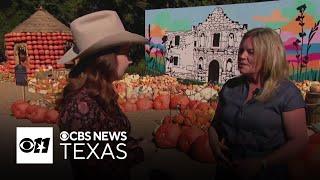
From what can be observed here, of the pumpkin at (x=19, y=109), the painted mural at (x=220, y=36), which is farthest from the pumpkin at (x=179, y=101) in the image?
the pumpkin at (x=19, y=109)

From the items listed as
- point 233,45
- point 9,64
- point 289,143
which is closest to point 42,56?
point 9,64

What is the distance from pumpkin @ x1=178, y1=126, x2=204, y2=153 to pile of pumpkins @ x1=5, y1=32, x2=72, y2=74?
33.7 inches

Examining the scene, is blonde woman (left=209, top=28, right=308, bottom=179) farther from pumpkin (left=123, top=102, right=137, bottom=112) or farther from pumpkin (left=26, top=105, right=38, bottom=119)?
pumpkin (left=26, top=105, right=38, bottom=119)

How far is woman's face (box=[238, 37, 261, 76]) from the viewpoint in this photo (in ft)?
6.23

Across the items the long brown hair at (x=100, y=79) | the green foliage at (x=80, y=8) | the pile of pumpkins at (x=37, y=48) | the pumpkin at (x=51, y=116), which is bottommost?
the pumpkin at (x=51, y=116)

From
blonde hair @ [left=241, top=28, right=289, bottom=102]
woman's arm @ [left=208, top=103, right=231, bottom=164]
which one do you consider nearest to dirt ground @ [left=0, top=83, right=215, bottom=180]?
woman's arm @ [left=208, top=103, right=231, bottom=164]

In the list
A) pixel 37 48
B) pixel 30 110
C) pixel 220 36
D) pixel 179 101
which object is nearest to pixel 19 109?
pixel 30 110

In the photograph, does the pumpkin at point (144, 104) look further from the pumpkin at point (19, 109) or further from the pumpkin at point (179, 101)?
the pumpkin at point (19, 109)

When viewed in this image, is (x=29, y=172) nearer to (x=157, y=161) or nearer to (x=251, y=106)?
(x=157, y=161)

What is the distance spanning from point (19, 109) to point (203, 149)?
1.06 m

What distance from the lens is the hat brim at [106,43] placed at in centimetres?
186

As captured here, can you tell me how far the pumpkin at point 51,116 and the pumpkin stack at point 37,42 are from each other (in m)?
0.26

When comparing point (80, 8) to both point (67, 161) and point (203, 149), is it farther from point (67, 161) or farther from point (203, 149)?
point (203, 149)

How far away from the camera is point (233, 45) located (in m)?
2.22
